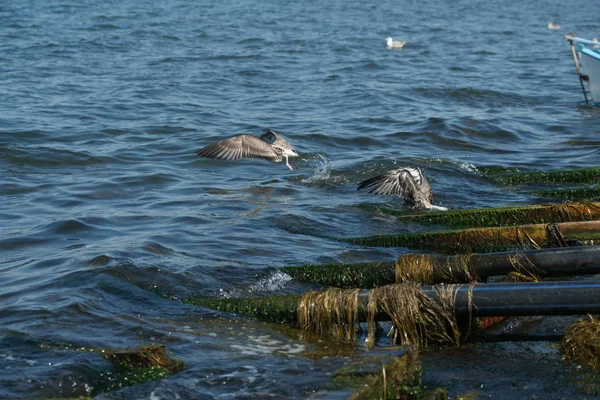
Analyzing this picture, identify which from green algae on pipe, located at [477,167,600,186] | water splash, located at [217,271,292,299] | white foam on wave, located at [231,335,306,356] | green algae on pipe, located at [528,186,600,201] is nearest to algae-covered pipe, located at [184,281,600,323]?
white foam on wave, located at [231,335,306,356]

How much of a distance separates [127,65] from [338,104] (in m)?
5.52

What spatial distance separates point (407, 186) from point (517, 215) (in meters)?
2.03

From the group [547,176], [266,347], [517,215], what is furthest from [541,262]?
[547,176]

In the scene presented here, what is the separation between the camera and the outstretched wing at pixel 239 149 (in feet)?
34.7

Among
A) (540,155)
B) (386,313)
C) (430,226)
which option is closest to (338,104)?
(540,155)

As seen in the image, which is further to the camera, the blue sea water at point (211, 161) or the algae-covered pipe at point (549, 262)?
the algae-covered pipe at point (549, 262)

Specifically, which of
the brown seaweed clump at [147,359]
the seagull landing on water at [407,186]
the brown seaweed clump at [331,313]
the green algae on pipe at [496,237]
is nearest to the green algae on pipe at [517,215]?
the green algae on pipe at [496,237]

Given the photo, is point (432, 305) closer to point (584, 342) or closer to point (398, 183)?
point (584, 342)

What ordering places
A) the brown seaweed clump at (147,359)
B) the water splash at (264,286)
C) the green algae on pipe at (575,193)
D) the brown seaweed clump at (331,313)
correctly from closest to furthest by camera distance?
1. the brown seaweed clump at (147,359)
2. the brown seaweed clump at (331,313)
3. the water splash at (264,286)
4. the green algae on pipe at (575,193)

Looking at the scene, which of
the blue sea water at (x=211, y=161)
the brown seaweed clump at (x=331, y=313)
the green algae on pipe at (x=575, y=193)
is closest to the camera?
the brown seaweed clump at (x=331, y=313)

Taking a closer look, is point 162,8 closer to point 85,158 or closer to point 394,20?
point 394,20

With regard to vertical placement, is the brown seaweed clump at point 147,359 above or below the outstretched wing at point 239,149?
above

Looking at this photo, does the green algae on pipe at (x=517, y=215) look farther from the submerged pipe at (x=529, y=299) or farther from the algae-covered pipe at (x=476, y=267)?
the submerged pipe at (x=529, y=299)

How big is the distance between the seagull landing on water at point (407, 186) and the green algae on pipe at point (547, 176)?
4.68 feet
